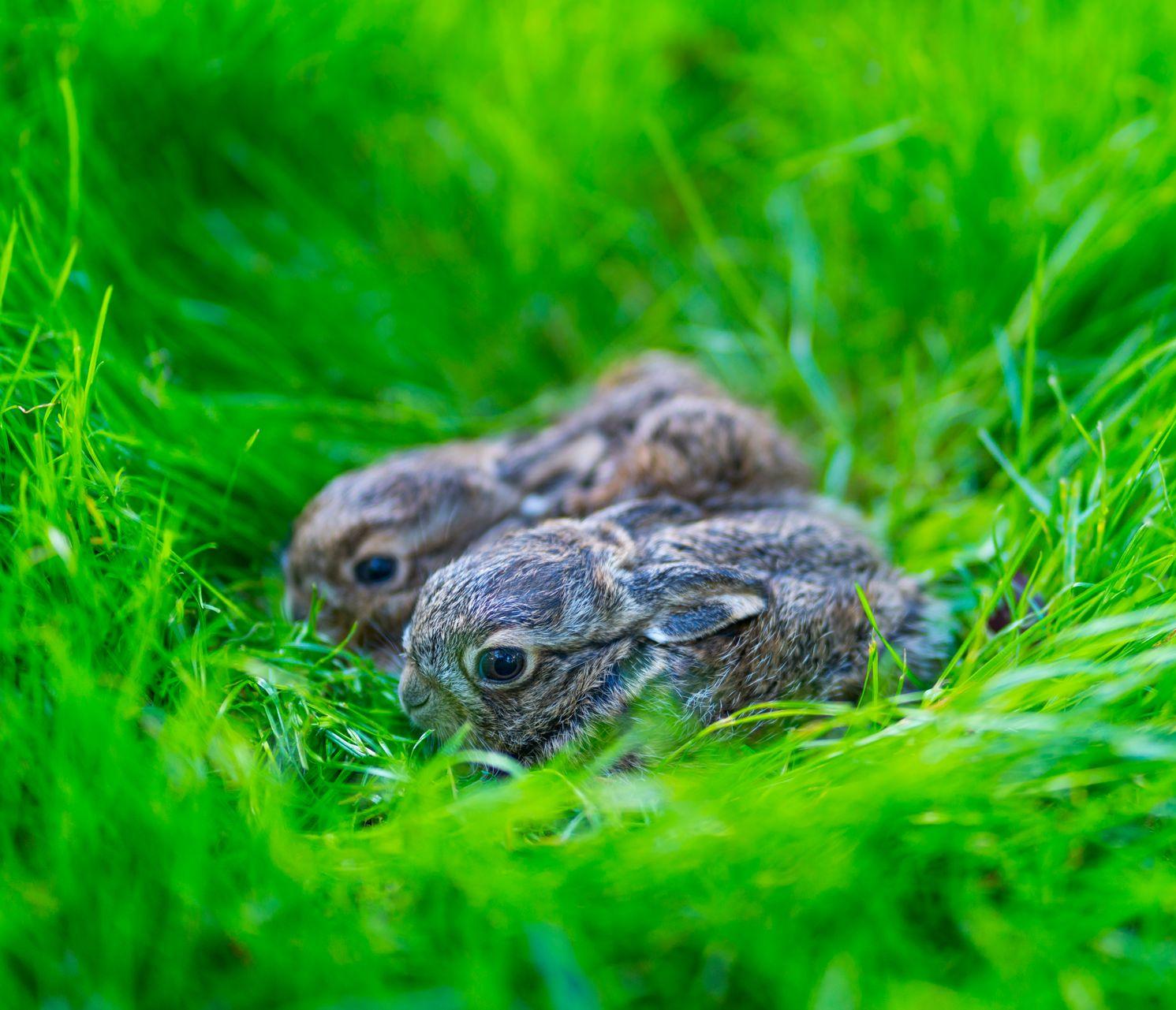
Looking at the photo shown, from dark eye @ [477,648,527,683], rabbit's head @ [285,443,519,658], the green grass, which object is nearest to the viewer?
the green grass

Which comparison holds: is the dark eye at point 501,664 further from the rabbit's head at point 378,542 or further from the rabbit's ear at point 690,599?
the rabbit's head at point 378,542

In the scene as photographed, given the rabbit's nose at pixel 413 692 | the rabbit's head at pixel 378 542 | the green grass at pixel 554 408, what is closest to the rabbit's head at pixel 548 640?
the rabbit's nose at pixel 413 692

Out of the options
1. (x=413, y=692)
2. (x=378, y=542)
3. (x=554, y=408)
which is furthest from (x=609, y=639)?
(x=554, y=408)

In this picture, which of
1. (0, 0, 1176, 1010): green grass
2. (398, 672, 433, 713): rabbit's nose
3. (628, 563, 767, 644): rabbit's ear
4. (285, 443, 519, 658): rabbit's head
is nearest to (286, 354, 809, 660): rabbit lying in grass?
(285, 443, 519, 658): rabbit's head

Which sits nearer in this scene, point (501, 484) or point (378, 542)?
point (378, 542)

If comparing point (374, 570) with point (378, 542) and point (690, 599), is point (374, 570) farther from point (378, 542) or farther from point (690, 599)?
point (690, 599)

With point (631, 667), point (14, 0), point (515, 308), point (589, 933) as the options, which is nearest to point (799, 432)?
point (515, 308)

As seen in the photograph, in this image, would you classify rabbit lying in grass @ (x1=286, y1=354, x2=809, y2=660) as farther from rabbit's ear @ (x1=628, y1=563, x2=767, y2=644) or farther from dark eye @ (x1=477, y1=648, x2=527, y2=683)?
rabbit's ear @ (x1=628, y1=563, x2=767, y2=644)
